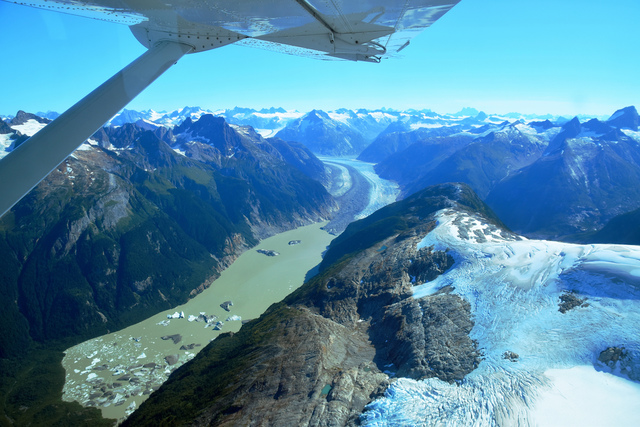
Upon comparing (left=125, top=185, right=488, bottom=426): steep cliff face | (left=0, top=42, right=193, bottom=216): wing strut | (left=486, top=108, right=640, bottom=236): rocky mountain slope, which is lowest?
(left=486, top=108, right=640, bottom=236): rocky mountain slope

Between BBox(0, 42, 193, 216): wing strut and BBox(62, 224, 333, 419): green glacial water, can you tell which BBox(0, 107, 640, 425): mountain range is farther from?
BBox(0, 42, 193, 216): wing strut

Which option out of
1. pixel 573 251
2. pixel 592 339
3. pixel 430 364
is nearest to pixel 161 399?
pixel 430 364

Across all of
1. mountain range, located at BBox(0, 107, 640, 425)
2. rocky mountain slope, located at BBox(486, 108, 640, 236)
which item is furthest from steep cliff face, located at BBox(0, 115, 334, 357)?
rocky mountain slope, located at BBox(486, 108, 640, 236)

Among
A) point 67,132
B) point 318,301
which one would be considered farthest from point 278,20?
point 318,301

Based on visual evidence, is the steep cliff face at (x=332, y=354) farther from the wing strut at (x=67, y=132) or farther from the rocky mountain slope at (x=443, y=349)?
the wing strut at (x=67, y=132)

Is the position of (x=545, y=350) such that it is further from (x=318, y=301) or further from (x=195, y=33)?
(x=195, y=33)
